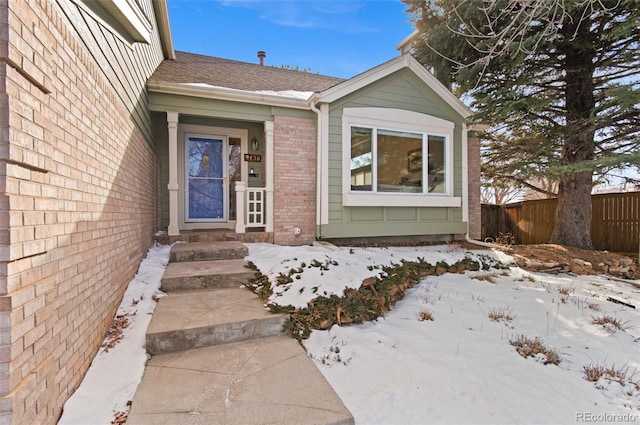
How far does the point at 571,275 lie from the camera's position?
5016 millimetres

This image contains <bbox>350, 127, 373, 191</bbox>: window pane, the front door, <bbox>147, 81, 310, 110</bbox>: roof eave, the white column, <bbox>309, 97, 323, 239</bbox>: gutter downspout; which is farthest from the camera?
the front door

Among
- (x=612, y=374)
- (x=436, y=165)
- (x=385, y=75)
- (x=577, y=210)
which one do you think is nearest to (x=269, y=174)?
(x=385, y=75)

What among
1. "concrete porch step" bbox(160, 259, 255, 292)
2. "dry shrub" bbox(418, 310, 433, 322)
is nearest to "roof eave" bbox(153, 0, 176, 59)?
"concrete porch step" bbox(160, 259, 255, 292)

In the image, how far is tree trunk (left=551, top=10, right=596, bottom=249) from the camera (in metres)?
5.84

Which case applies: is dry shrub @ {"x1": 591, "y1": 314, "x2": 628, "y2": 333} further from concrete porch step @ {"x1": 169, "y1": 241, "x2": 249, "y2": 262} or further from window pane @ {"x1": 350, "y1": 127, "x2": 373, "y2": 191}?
concrete porch step @ {"x1": 169, "y1": 241, "x2": 249, "y2": 262}

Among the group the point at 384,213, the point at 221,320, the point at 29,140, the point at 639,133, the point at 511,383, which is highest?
the point at 639,133

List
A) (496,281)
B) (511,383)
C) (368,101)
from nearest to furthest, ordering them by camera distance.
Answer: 1. (511,383)
2. (496,281)
3. (368,101)

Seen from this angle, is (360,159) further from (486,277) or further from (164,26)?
(164,26)

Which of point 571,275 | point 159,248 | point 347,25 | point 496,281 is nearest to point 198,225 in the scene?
point 159,248

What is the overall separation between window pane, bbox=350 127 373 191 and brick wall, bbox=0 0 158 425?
167 inches

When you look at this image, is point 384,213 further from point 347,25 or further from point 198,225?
point 198,225

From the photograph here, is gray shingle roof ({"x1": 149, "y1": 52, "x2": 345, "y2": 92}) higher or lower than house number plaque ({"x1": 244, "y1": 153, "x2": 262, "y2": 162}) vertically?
higher

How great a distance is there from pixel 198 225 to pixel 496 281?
5.59 m

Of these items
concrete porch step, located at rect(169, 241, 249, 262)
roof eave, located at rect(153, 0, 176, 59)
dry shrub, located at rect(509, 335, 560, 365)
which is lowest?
dry shrub, located at rect(509, 335, 560, 365)
